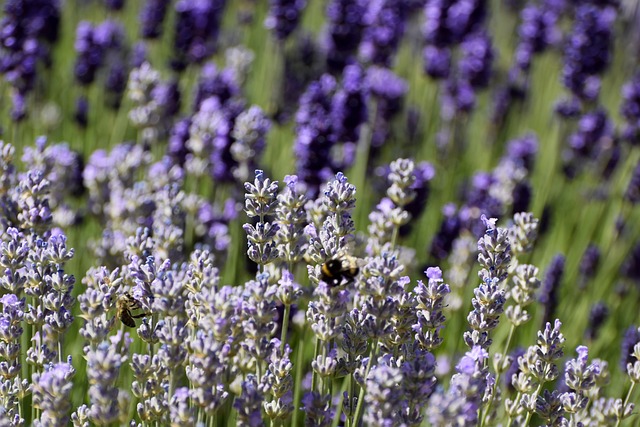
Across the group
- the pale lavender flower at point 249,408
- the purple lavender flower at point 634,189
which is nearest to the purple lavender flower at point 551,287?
the purple lavender flower at point 634,189

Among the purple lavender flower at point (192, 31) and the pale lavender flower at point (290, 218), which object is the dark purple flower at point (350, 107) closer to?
the purple lavender flower at point (192, 31)

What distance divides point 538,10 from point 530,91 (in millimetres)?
775

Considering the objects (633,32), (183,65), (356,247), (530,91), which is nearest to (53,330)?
(356,247)

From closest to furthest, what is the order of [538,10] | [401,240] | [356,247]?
1. [356,247]
2. [401,240]
3. [538,10]

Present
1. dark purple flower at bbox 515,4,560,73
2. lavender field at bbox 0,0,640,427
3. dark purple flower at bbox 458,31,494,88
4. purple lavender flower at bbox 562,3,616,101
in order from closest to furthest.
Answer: lavender field at bbox 0,0,640,427, purple lavender flower at bbox 562,3,616,101, dark purple flower at bbox 458,31,494,88, dark purple flower at bbox 515,4,560,73

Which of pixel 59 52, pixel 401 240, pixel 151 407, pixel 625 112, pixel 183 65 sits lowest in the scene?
pixel 151 407

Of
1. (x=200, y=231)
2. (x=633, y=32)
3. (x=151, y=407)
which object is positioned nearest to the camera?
(x=151, y=407)

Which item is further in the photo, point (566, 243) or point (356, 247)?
point (566, 243)

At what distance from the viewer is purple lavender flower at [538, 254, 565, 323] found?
3.32 metres

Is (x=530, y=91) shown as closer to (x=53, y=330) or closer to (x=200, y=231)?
(x=200, y=231)

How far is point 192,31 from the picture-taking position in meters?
4.71

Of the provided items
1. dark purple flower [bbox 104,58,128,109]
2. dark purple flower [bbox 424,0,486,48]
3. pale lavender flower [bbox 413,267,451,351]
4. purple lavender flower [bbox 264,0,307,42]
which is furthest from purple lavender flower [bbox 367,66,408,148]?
pale lavender flower [bbox 413,267,451,351]

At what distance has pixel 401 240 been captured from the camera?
3934mm

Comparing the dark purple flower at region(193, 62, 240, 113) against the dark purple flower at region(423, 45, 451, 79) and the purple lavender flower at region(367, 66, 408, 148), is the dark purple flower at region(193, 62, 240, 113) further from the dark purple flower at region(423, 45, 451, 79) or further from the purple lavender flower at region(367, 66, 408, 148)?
the dark purple flower at region(423, 45, 451, 79)
